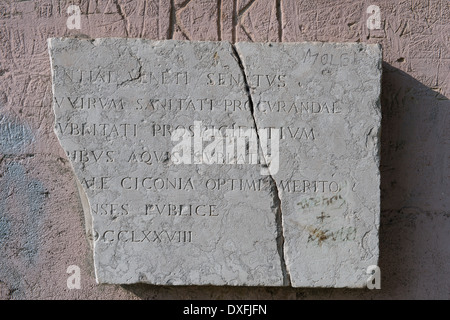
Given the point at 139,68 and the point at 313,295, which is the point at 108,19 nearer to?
the point at 139,68

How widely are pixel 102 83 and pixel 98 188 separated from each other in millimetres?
521

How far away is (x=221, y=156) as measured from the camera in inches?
116

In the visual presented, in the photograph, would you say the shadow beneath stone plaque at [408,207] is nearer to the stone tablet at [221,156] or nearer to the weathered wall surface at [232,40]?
the weathered wall surface at [232,40]

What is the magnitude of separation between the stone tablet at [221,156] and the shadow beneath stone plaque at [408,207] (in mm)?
241

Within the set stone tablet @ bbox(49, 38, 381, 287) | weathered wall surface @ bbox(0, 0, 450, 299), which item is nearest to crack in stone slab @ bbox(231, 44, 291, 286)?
stone tablet @ bbox(49, 38, 381, 287)

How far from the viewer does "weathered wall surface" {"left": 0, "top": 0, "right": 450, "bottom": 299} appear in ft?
10.3

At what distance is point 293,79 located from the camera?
2953 mm

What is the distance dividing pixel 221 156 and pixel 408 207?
41.9 inches

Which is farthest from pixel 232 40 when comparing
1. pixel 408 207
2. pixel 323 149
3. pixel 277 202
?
pixel 408 207

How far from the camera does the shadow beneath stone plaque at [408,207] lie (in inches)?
125

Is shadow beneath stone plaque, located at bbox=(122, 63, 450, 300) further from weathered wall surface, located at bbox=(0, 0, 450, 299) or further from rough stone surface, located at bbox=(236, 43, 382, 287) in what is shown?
rough stone surface, located at bbox=(236, 43, 382, 287)

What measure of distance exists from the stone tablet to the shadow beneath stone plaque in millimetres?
241

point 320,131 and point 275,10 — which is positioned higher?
point 275,10

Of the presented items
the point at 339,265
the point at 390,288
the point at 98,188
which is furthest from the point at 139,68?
the point at 390,288
